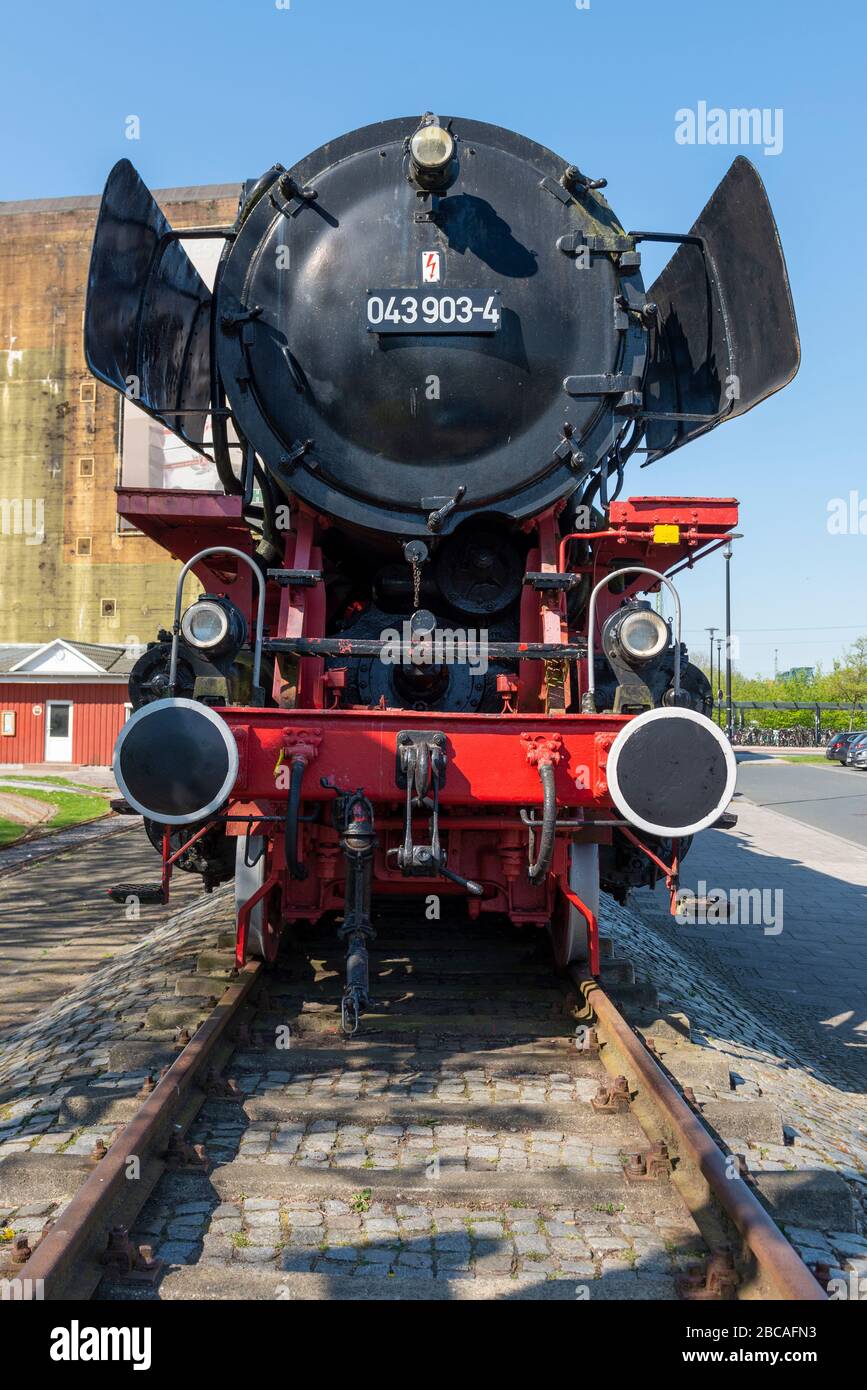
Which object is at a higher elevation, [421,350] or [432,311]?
[432,311]

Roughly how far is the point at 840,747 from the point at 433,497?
34.8 meters

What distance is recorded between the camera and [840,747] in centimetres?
3588

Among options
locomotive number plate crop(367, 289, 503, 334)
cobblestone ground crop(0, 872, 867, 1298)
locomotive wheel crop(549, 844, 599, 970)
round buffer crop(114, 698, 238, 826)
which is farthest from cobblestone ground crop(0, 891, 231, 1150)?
locomotive number plate crop(367, 289, 503, 334)

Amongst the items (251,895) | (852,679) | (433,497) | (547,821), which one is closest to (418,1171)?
(547,821)

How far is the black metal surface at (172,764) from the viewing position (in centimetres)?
371

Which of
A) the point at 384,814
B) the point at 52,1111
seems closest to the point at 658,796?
the point at 384,814

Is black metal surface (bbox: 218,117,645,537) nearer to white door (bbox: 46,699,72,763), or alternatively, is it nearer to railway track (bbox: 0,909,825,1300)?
railway track (bbox: 0,909,825,1300)

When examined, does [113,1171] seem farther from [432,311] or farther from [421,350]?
[432,311]

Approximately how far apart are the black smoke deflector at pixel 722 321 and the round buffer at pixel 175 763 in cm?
271

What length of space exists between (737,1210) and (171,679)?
2.68 metres

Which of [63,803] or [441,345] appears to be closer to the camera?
[441,345]

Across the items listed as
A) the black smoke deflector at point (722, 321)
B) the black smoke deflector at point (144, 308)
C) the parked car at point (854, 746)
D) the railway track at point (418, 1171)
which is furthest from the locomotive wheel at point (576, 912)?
the parked car at point (854, 746)

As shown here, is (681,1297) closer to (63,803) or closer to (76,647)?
(63,803)
